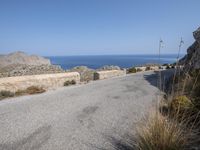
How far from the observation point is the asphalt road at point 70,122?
4.18 meters

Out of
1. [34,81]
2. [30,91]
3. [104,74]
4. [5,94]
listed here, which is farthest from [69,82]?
[5,94]

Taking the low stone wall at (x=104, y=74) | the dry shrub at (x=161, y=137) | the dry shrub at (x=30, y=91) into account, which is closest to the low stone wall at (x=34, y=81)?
the dry shrub at (x=30, y=91)

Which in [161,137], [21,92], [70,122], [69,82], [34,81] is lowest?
[69,82]

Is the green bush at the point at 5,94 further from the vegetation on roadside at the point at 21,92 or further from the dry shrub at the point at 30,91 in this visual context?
the dry shrub at the point at 30,91

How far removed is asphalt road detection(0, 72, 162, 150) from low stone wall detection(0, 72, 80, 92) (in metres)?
2.22

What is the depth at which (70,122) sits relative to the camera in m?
5.46

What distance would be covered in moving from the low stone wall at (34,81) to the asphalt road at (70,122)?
222 cm

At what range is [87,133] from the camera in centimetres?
466

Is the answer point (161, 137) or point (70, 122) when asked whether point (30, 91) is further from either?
point (161, 137)

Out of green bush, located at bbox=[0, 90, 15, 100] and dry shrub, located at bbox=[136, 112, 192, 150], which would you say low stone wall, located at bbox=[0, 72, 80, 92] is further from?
dry shrub, located at bbox=[136, 112, 192, 150]

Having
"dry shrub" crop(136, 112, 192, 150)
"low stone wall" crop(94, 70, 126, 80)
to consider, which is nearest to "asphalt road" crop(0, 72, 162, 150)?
"dry shrub" crop(136, 112, 192, 150)

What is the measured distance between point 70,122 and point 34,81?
6.26 m

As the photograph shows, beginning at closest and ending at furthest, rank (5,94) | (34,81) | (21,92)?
1. (5,94)
2. (21,92)
3. (34,81)

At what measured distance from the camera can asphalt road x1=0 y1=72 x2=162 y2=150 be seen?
4.18 m
